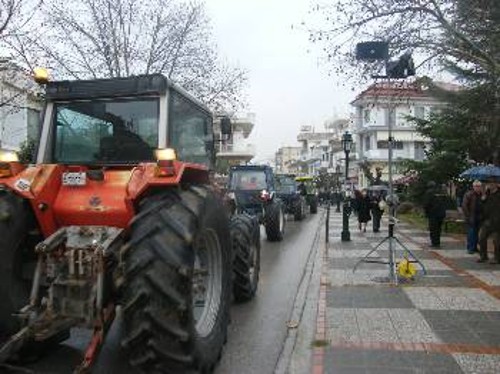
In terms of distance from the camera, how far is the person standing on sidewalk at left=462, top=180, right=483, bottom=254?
48.5 feet

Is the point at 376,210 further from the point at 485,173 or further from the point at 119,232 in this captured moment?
the point at 119,232

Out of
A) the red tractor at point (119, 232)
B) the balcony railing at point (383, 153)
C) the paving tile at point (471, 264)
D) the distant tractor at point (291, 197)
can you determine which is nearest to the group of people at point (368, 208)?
the paving tile at point (471, 264)

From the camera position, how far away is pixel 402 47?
16391mm

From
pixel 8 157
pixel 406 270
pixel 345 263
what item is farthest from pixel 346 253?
pixel 8 157

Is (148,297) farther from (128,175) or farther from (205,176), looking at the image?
(205,176)

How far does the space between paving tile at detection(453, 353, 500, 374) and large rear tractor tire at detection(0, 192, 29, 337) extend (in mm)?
3959

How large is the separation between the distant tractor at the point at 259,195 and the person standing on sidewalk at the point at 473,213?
211 inches

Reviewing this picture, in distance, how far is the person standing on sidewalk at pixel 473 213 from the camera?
48.5ft

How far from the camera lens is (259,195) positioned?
1927 centimetres

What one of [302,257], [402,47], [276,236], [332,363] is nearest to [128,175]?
[332,363]

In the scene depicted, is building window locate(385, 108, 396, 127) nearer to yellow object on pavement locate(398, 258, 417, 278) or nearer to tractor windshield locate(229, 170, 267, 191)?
yellow object on pavement locate(398, 258, 417, 278)

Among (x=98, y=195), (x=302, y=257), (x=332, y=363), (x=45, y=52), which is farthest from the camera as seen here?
(x=45, y=52)

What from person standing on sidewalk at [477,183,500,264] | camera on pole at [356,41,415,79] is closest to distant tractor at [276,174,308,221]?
person standing on sidewalk at [477,183,500,264]

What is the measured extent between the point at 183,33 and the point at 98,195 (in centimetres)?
2260
